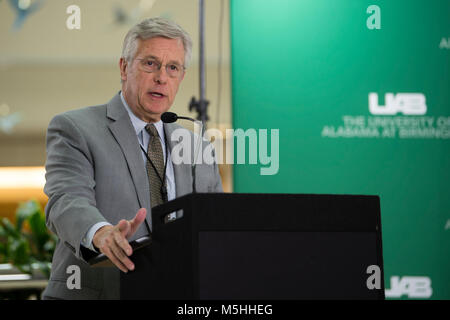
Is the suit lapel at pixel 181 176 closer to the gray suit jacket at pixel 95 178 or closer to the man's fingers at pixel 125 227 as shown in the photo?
the gray suit jacket at pixel 95 178

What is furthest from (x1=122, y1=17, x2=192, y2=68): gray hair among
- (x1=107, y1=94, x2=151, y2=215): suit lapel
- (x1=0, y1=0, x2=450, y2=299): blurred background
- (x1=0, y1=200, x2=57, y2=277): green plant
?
(x1=0, y1=200, x2=57, y2=277): green plant

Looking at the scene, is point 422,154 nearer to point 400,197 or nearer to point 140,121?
point 400,197

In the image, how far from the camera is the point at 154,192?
1803mm

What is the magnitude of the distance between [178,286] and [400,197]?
2.44m

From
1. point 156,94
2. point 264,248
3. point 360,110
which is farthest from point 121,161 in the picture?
point 360,110

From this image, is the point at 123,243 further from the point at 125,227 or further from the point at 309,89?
the point at 309,89

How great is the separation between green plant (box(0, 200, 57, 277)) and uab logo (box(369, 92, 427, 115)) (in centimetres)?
195

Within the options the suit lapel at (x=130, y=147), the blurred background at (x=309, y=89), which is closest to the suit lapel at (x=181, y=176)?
the suit lapel at (x=130, y=147)

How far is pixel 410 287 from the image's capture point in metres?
3.21

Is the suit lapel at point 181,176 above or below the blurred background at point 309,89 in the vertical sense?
below

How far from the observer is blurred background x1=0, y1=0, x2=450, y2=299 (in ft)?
10.6

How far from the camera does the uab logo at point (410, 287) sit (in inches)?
125
